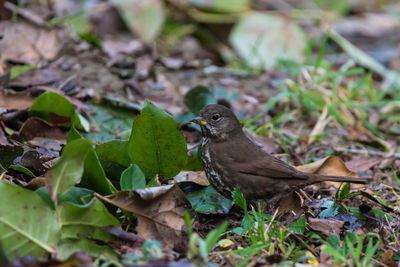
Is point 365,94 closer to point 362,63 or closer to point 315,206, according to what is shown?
point 362,63

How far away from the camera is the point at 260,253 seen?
3.23 metres

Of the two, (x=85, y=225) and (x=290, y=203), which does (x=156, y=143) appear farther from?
(x=290, y=203)

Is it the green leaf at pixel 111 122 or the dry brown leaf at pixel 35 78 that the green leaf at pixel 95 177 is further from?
the dry brown leaf at pixel 35 78

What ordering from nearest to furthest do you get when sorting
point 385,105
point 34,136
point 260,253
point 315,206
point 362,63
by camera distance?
point 260,253 → point 315,206 → point 34,136 → point 385,105 → point 362,63

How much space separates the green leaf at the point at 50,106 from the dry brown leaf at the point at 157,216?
4.94ft

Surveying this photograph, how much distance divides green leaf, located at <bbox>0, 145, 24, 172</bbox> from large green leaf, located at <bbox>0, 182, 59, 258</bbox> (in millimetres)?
745

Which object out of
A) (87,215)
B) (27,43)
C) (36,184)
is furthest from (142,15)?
(87,215)

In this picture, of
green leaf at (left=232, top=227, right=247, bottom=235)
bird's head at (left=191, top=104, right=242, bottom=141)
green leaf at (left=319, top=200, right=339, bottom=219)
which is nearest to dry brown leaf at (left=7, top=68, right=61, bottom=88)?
bird's head at (left=191, top=104, right=242, bottom=141)

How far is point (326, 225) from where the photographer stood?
11.8ft

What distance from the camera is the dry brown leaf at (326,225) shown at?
354cm

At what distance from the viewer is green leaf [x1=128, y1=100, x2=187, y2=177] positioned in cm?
372

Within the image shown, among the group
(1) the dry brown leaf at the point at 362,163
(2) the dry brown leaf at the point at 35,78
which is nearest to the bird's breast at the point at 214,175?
(1) the dry brown leaf at the point at 362,163

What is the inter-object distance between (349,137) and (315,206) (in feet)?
6.42

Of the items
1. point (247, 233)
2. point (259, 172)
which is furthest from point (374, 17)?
point (247, 233)
